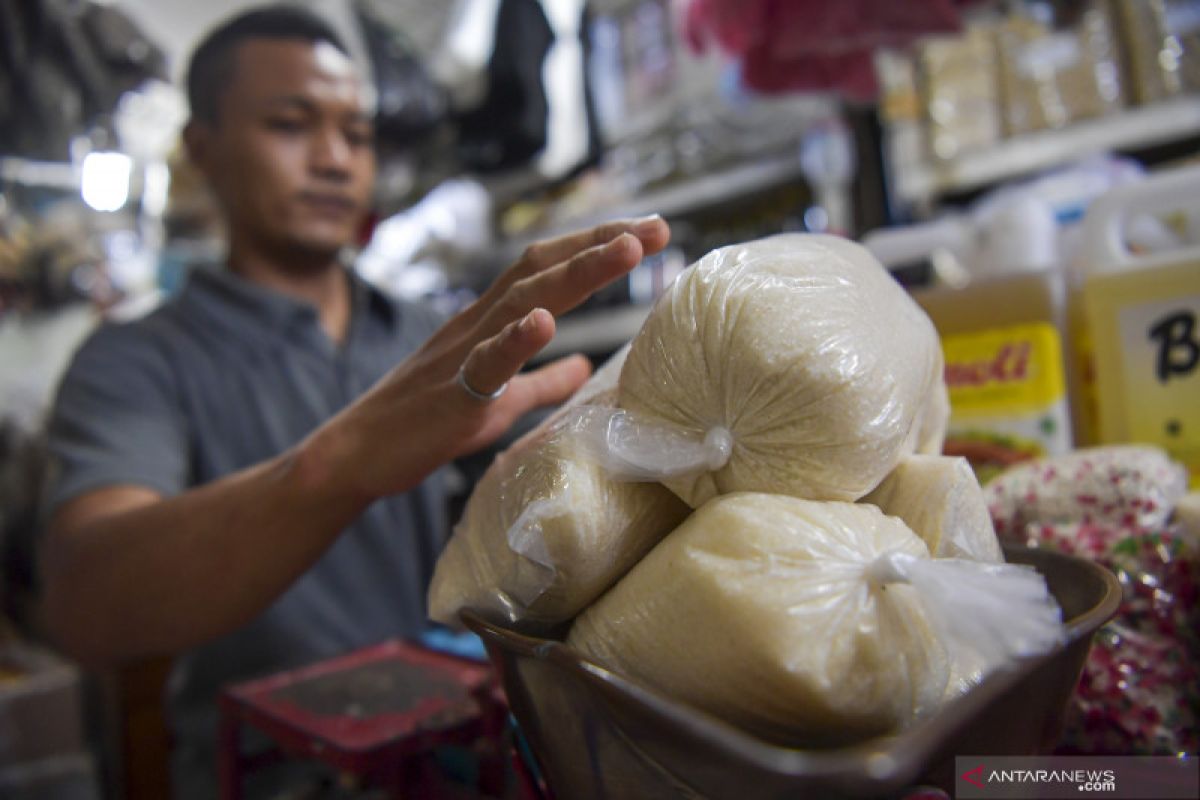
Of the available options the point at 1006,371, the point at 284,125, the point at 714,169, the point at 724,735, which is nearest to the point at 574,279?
the point at 724,735

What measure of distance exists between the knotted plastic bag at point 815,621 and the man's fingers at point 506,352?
14 cm

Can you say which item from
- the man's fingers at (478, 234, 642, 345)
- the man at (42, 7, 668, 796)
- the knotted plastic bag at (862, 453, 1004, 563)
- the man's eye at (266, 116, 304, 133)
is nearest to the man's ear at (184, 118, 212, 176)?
the man at (42, 7, 668, 796)

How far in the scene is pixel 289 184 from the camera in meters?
1.30

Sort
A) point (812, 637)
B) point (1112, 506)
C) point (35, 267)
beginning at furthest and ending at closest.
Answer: point (35, 267) → point (1112, 506) → point (812, 637)

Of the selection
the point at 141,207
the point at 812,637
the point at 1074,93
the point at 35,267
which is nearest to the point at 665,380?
the point at 812,637

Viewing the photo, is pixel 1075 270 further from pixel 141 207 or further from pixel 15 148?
pixel 141 207

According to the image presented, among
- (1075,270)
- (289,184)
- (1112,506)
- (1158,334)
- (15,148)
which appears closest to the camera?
(1112,506)

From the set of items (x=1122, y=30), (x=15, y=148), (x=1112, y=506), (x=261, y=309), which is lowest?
(x=1112, y=506)

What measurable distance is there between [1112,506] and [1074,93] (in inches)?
71.2

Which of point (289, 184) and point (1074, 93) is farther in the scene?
point (1074, 93)

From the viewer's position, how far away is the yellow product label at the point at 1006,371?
2.13 ft

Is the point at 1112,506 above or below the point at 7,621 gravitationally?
A: above

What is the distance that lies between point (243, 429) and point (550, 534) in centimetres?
106

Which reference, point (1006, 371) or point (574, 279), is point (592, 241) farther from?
point (1006, 371)
